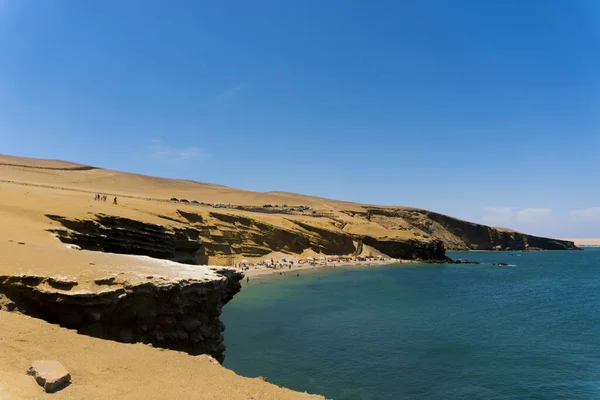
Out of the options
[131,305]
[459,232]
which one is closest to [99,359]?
[131,305]

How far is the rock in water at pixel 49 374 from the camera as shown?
7.16 metres

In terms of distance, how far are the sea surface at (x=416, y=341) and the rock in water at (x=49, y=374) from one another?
12.8 m

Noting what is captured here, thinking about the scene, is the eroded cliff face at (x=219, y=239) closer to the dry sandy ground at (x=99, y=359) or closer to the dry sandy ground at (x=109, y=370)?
the dry sandy ground at (x=99, y=359)

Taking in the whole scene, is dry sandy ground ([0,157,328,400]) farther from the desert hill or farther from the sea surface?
the sea surface

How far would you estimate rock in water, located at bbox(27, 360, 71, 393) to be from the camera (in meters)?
7.16

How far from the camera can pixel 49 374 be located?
7.41 meters

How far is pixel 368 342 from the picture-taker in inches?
1011

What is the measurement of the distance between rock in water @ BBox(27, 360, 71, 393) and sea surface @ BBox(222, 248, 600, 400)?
41.9 ft

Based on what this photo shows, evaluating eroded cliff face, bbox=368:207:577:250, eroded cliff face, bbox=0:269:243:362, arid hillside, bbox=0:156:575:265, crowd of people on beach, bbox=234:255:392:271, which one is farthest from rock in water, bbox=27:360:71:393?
eroded cliff face, bbox=368:207:577:250

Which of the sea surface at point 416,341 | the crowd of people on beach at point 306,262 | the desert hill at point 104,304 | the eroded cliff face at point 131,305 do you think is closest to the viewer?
the desert hill at point 104,304

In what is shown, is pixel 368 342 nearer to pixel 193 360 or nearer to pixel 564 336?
pixel 564 336

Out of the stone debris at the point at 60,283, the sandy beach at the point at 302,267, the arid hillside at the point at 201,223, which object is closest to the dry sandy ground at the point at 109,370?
the stone debris at the point at 60,283

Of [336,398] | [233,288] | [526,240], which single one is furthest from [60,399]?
[526,240]

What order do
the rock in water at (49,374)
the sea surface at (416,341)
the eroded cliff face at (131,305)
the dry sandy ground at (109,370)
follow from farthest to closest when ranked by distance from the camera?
1. the sea surface at (416,341)
2. the eroded cliff face at (131,305)
3. the dry sandy ground at (109,370)
4. the rock in water at (49,374)
